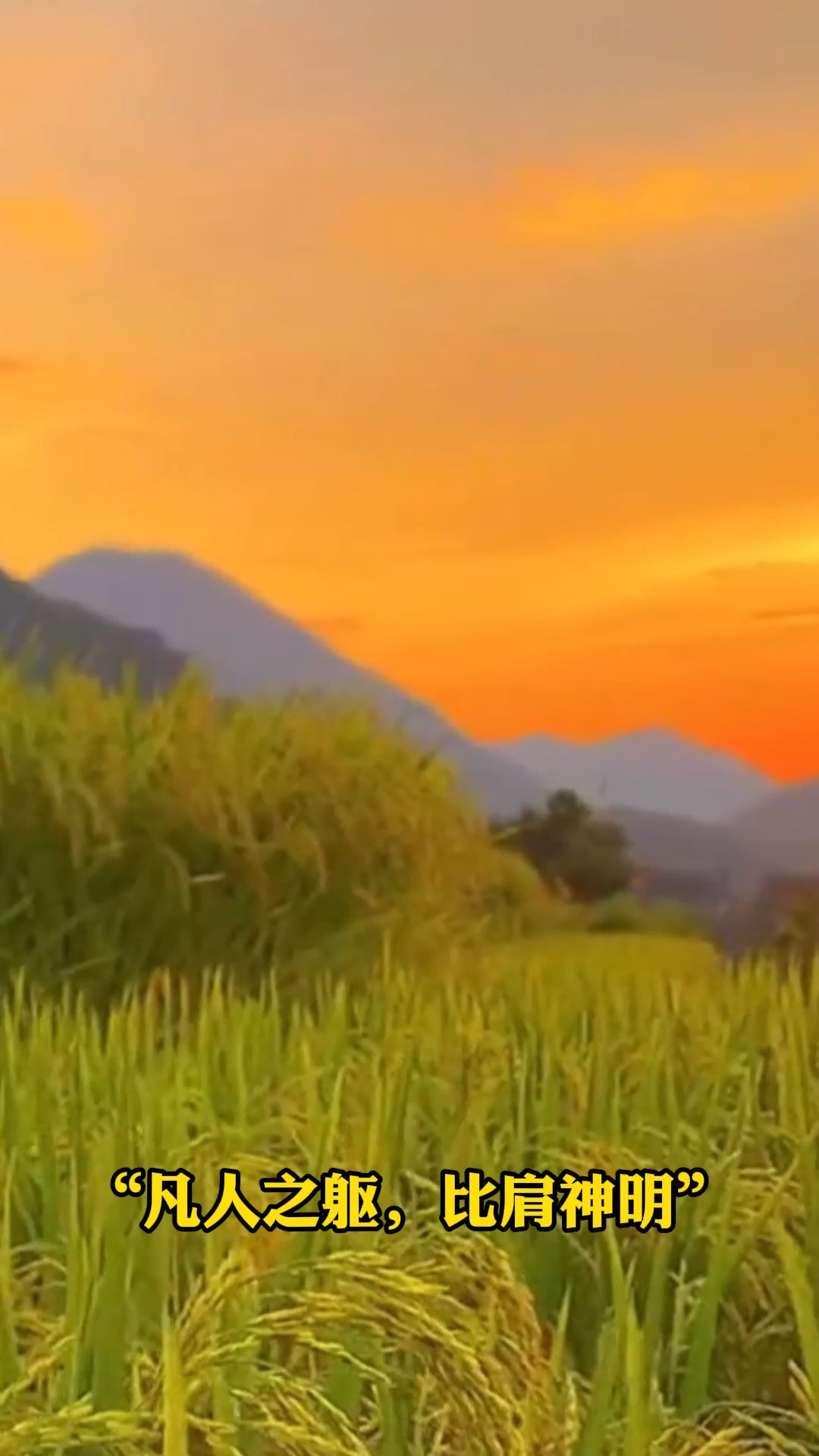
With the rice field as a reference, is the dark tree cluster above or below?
above

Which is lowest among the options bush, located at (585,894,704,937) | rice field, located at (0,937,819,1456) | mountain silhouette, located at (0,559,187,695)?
rice field, located at (0,937,819,1456)

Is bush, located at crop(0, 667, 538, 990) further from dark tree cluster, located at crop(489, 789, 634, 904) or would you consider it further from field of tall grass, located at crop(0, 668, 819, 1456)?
field of tall grass, located at crop(0, 668, 819, 1456)

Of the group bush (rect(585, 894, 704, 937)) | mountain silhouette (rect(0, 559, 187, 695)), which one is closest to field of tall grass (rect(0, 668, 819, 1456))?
mountain silhouette (rect(0, 559, 187, 695))

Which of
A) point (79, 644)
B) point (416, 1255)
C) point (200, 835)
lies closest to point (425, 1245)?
point (416, 1255)

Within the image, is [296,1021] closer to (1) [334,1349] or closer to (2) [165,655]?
(1) [334,1349]

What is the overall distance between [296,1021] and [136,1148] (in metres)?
0.60

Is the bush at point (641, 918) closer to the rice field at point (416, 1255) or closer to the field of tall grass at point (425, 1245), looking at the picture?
the field of tall grass at point (425, 1245)

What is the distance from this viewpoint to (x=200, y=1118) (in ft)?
5.11

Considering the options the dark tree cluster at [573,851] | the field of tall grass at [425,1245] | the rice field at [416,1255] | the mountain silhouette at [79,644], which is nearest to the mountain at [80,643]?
the mountain silhouette at [79,644]

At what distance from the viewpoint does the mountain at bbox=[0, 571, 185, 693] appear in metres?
4.28

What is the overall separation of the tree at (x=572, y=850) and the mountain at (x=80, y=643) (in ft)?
2.93

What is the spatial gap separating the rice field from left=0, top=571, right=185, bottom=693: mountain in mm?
2255

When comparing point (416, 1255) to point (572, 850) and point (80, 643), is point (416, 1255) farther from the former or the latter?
point (572, 850)

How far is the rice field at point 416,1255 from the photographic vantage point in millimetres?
1030
